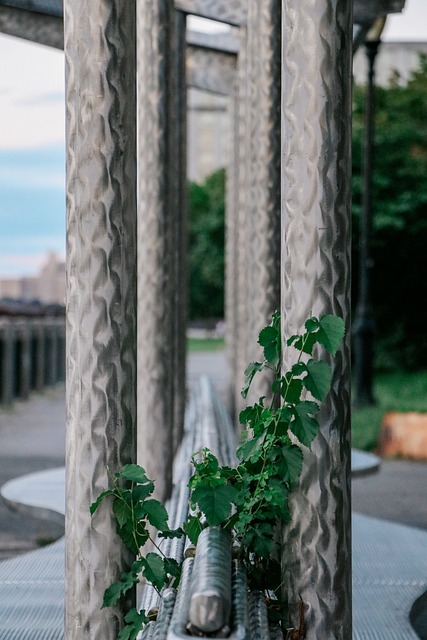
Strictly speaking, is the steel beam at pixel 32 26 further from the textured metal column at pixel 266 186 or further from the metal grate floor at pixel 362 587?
the metal grate floor at pixel 362 587

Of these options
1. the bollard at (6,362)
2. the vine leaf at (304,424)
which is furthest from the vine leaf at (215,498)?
the bollard at (6,362)

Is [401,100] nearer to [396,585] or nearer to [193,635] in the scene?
[396,585]

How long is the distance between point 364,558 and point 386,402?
455 inches

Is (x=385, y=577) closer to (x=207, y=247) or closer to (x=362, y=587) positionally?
(x=362, y=587)

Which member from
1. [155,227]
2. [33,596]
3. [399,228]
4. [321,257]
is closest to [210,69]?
[155,227]

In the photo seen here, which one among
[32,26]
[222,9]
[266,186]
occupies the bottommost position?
[266,186]

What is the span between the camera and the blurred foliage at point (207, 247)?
43688 mm

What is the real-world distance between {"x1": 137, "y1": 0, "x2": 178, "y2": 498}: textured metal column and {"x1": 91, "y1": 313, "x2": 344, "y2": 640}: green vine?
3.11m

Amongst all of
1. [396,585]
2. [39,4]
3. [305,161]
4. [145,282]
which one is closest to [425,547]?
[396,585]

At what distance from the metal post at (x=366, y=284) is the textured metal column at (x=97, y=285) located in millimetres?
13033

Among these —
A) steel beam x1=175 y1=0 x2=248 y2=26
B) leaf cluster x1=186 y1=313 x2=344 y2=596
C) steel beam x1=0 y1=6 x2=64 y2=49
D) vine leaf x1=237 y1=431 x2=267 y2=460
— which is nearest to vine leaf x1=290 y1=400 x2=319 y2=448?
leaf cluster x1=186 y1=313 x2=344 y2=596

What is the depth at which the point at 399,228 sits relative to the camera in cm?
2367

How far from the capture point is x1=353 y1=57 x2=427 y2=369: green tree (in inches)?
936

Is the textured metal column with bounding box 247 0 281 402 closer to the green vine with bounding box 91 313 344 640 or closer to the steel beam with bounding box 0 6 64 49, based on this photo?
the steel beam with bounding box 0 6 64 49
